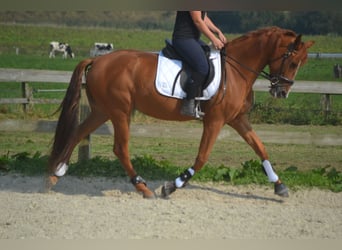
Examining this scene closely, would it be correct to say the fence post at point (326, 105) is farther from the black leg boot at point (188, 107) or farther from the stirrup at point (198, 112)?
the black leg boot at point (188, 107)

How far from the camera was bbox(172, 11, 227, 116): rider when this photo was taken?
15.8 feet

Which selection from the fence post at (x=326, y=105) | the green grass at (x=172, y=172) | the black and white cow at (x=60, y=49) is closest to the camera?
the green grass at (x=172, y=172)

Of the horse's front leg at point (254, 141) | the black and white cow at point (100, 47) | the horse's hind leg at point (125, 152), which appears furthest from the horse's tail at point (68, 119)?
the black and white cow at point (100, 47)

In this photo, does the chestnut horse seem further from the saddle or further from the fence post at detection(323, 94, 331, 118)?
the fence post at detection(323, 94, 331, 118)

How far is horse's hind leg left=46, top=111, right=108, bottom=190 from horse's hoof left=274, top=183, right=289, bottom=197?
1.93m

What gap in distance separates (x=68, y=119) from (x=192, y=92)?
1322mm

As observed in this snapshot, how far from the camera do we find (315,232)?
156 inches

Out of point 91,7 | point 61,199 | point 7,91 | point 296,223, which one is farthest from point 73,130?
point 7,91

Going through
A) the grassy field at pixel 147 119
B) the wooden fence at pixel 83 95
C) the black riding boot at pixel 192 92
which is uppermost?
the black riding boot at pixel 192 92

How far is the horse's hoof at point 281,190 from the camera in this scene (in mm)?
5328

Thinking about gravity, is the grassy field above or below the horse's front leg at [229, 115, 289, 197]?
below

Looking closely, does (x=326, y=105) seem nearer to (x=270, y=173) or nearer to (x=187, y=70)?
(x=270, y=173)

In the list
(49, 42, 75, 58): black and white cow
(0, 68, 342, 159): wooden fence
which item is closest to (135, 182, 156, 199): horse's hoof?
(0, 68, 342, 159): wooden fence

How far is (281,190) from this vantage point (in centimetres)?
533
